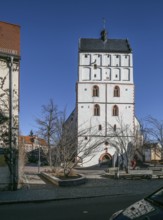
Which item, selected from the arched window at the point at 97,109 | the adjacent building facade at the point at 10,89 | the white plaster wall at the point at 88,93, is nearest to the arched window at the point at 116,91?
the white plaster wall at the point at 88,93

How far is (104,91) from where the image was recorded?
2355 inches

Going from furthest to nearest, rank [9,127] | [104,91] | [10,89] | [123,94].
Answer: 1. [104,91]
2. [123,94]
3. [10,89]
4. [9,127]

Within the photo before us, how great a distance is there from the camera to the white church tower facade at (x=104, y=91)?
58875 millimetres

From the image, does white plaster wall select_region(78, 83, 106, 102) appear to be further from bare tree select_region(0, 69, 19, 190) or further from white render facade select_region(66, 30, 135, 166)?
bare tree select_region(0, 69, 19, 190)

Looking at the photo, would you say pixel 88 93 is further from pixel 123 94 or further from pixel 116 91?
pixel 123 94

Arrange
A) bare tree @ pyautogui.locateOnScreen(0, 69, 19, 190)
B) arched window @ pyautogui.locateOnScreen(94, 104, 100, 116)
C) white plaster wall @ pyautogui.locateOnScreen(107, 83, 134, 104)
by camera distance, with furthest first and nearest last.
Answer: white plaster wall @ pyautogui.locateOnScreen(107, 83, 134, 104), arched window @ pyautogui.locateOnScreen(94, 104, 100, 116), bare tree @ pyautogui.locateOnScreen(0, 69, 19, 190)

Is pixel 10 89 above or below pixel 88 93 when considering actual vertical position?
below

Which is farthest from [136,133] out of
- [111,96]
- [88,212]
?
[88,212]

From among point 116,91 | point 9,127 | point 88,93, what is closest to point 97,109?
point 88,93

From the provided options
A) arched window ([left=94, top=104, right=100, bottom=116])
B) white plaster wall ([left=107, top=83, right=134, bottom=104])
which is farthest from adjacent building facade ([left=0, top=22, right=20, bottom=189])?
white plaster wall ([left=107, top=83, right=134, bottom=104])

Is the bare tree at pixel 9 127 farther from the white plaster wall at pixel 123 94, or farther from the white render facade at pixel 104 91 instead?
the white plaster wall at pixel 123 94

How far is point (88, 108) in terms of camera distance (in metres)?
59.4

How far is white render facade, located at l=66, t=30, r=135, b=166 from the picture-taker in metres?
58.9

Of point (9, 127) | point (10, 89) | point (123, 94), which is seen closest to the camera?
point (9, 127)
